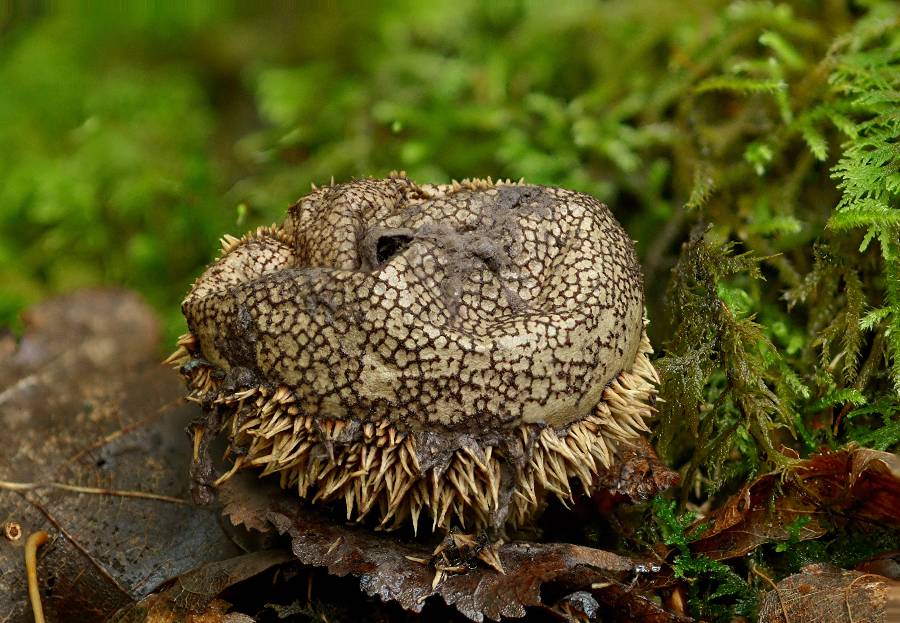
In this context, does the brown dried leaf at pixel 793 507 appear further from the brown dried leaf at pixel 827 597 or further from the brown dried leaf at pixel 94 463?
the brown dried leaf at pixel 94 463

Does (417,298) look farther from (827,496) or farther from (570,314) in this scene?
(827,496)

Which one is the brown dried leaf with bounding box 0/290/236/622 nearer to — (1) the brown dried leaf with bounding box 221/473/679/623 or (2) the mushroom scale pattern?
(1) the brown dried leaf with bounding box 221/473/679/623

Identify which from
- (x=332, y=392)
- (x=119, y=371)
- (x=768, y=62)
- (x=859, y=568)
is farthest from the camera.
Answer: (x=768, y=62)

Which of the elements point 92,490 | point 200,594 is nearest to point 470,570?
point 200,594

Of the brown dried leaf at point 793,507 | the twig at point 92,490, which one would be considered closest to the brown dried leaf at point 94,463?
the twig at point 92,490

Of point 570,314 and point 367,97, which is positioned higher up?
point 367,97

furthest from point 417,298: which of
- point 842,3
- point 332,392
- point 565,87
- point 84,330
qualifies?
point 842,3
